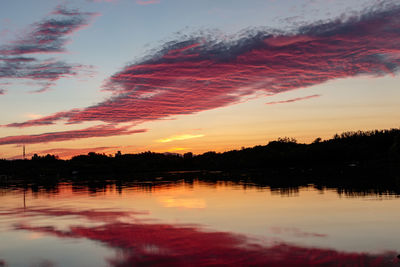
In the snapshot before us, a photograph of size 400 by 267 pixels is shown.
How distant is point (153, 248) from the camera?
16062 millimetres

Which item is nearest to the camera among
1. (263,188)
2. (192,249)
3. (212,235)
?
(192,249)

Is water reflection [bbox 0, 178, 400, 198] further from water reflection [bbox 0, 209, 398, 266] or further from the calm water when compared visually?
water reflection [bbox 0, 209, 398, 266]

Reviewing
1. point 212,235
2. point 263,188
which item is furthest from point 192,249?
point 263,188

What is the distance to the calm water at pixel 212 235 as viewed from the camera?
14156 millimetres

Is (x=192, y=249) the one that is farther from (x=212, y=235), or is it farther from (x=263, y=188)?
(x=263, y=188)

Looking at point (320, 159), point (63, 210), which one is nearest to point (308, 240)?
point (63, 210)

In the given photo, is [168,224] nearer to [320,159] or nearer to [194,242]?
[194,242]

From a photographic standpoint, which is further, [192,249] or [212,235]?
[212,235]

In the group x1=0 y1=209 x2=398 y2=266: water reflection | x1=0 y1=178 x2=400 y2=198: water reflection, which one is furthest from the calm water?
x1=0 y1=178 x2=400 y2=198: water reflection

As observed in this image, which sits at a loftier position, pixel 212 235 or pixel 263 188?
pixel 212 235

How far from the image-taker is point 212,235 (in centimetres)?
1816

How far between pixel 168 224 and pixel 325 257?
10252 mm

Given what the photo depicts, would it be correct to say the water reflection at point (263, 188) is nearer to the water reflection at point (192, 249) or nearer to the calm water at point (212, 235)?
the calm water at point (212, 235)

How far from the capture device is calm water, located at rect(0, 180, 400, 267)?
46.4 feet
